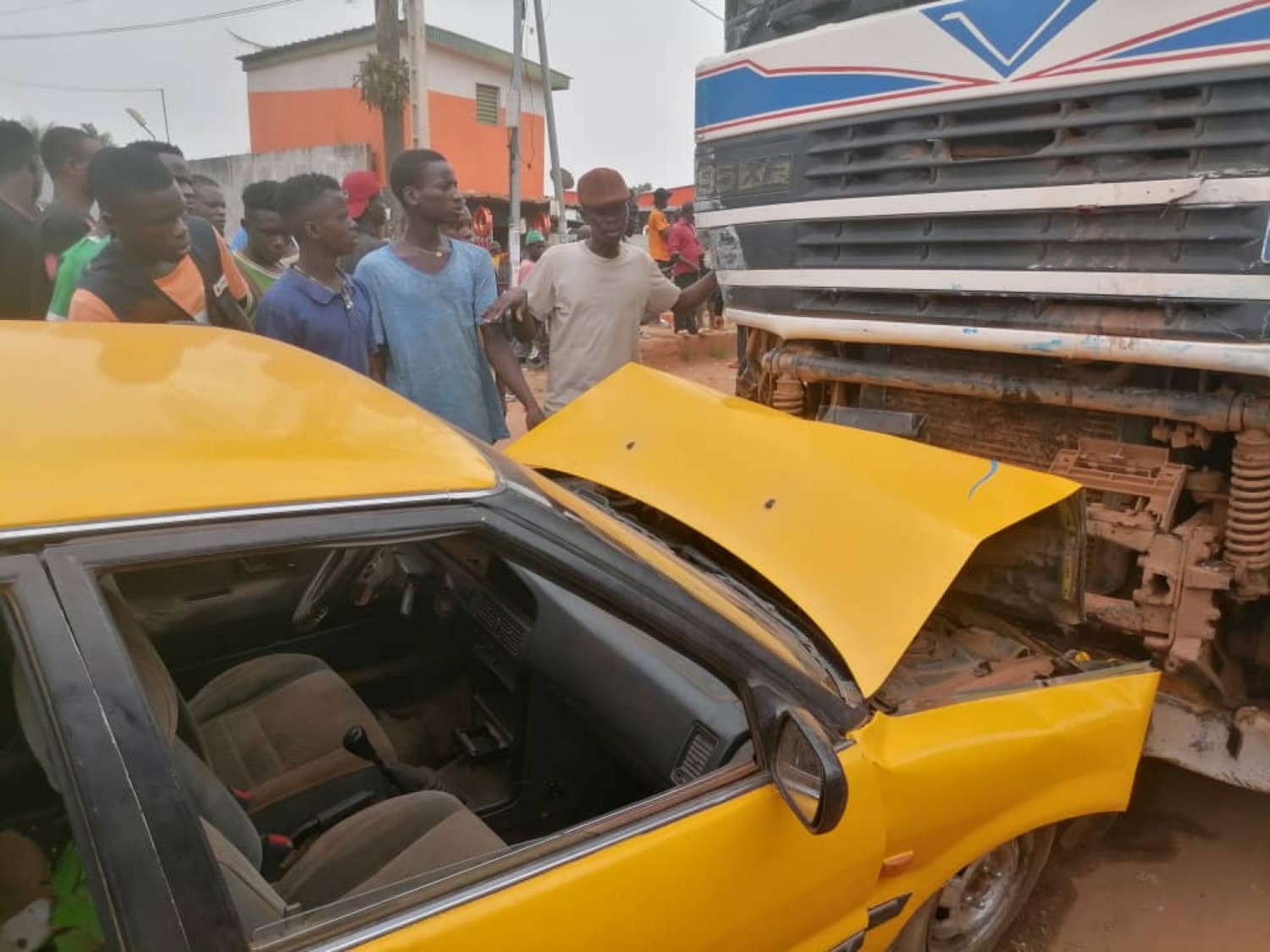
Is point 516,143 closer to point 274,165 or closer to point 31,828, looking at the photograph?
point 274,165

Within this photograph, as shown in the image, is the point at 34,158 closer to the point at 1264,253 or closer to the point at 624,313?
the point at 624,313

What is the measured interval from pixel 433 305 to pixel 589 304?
0.64 metres

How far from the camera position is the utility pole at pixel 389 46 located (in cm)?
1326

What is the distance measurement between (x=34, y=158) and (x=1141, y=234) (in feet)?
14.1

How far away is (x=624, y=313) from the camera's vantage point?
148 inches

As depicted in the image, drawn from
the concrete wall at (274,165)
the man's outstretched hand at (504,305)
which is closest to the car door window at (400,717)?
the man's outstretched hand at (504,305)

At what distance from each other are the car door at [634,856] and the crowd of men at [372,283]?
198 cm

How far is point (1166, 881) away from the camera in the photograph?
2.65 metres

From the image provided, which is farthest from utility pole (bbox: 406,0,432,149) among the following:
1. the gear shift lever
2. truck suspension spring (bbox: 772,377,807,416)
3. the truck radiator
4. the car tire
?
the car tire

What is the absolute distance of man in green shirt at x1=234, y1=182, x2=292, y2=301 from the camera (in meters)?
4.86

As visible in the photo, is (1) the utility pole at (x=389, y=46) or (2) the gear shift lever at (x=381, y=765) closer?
(2) the gear shift lever at (x=381, y=765)

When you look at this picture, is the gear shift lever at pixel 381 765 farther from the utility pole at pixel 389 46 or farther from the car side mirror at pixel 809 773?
the utility pole at pixel 389 46

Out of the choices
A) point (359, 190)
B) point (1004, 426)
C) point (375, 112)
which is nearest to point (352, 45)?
point (375, 112)

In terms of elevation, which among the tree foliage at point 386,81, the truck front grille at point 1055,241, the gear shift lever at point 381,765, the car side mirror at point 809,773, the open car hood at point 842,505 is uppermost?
the tree foliage at point 386,81
